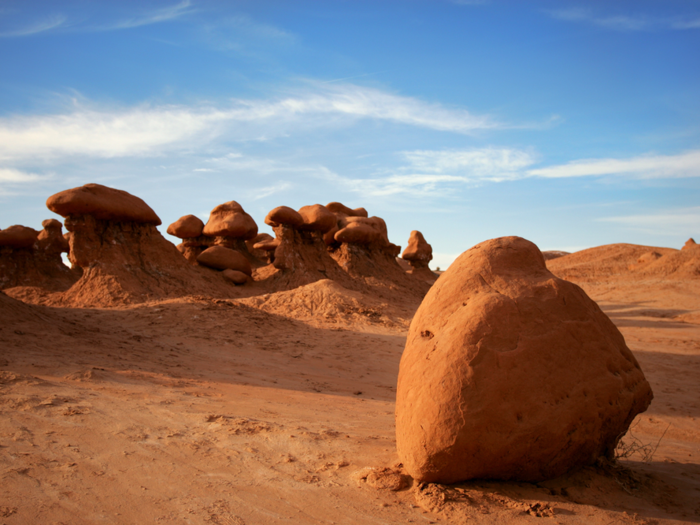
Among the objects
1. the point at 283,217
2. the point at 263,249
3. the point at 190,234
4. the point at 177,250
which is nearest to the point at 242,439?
the point at 177,250

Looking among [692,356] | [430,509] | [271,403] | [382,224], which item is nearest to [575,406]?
[430,509]

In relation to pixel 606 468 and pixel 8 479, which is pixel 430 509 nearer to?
pixel 606 468

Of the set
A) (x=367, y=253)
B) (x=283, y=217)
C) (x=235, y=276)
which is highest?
(x=283, y=217)

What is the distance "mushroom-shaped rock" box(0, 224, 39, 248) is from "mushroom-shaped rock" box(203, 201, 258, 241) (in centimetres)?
644

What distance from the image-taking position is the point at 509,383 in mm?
2756

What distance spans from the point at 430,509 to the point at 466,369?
830 mm

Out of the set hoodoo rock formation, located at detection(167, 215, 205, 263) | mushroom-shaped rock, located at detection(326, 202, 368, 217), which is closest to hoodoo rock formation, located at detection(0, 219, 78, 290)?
hoodoo rock formation, located at detection(167, 215, 205, 263)

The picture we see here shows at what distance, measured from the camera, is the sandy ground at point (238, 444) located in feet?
8.54

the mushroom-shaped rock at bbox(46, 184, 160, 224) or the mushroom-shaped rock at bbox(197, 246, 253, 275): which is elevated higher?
the mushroom-shaped rock at bbox(46, 184, 160, 224)

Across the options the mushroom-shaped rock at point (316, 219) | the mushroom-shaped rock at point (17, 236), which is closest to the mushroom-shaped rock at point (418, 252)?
the mushroom-shaped rock at point (316, 219)

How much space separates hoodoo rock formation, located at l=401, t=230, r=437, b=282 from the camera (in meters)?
24.6

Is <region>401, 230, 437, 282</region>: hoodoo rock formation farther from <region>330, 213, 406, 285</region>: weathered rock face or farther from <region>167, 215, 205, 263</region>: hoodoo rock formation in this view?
<region>167, 215, 205, 263</region>: hoodoo rock formation

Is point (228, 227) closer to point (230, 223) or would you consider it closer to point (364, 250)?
point (230, 223)

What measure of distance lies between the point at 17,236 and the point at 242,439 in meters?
17.9
